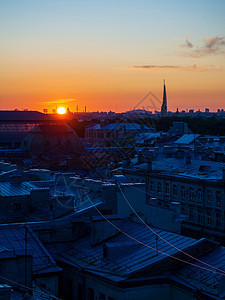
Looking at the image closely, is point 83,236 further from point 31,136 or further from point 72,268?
point 31,136

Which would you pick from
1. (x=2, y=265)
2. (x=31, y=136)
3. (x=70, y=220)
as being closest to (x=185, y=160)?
(x=70, y=220)

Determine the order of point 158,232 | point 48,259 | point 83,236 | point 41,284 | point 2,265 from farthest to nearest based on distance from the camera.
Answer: point 83,236 < point 158,232 < point 48,259 < point 41,284 < point 2,265

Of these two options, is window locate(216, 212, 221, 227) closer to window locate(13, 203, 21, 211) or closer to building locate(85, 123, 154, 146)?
window locate(13, 203, 21, 211)

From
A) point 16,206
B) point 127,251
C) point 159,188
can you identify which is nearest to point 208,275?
point 127,251

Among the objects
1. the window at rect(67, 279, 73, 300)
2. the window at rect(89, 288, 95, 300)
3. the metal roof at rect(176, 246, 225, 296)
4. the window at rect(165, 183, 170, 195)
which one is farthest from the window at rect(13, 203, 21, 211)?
the window at rect(165, 183, 170, 195)

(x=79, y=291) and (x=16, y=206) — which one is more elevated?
(x=16, y=206)

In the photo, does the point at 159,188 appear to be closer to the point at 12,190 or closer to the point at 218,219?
the point at 218,219

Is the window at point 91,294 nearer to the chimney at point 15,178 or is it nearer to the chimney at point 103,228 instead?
the chimney at point 103,228

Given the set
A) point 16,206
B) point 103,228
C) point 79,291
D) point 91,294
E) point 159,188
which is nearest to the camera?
point 91,294

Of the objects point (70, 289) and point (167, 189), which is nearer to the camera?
point (70, 289)
